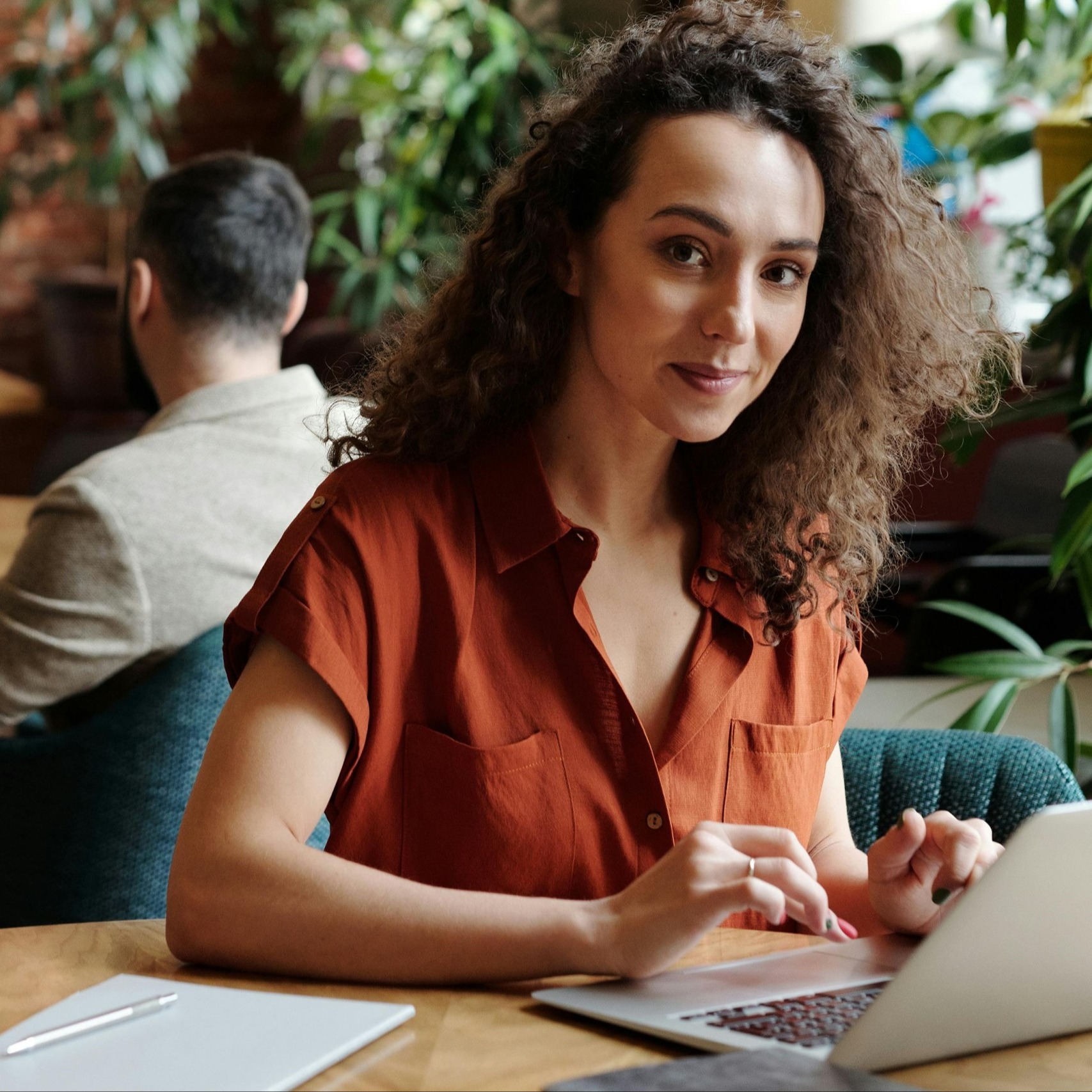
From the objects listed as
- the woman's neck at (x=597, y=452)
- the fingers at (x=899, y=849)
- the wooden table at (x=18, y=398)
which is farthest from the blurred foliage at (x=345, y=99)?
the fingers at (x=899, y=849)

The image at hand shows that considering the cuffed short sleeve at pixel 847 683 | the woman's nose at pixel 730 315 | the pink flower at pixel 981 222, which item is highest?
the pink flower at pixel 981 222

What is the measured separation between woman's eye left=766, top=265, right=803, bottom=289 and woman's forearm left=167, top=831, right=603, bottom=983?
0.59 metres

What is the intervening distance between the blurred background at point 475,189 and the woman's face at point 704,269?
30 centimetres

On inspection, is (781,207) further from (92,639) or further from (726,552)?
(92,639)

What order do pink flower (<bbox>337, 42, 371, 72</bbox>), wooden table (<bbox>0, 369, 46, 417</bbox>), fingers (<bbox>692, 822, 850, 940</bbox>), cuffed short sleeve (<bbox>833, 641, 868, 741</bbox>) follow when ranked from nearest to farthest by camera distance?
fingers (<bbox>692, 822, 850, 940</bbox>) < cuffed short sleeve (<bbox>833, 641, 868, 741</bbox>) < pink flower (<bbox>337, 42, 371, 72</bbox>) < wooden table (<bbox>0, 369, 46, 417</bbox>)

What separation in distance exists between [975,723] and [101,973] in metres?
1.19

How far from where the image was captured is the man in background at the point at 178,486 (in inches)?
69.6

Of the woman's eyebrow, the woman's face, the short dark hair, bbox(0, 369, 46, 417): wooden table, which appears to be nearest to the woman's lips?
the woman's face

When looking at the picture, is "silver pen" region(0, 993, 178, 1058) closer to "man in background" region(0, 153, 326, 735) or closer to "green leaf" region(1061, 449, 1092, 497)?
Answer: "man in background" region(0, 153, 326, 735)

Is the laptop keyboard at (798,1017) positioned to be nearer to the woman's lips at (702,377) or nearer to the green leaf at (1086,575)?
the woman's lips at (702,377)

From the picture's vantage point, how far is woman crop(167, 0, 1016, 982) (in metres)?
1.07

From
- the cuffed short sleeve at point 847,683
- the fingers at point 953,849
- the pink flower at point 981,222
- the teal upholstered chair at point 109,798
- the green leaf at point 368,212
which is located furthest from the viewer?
the green leaf at point 368,212

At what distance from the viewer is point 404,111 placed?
4.25 meters

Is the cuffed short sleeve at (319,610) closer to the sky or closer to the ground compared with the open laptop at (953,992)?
closer to the sky
